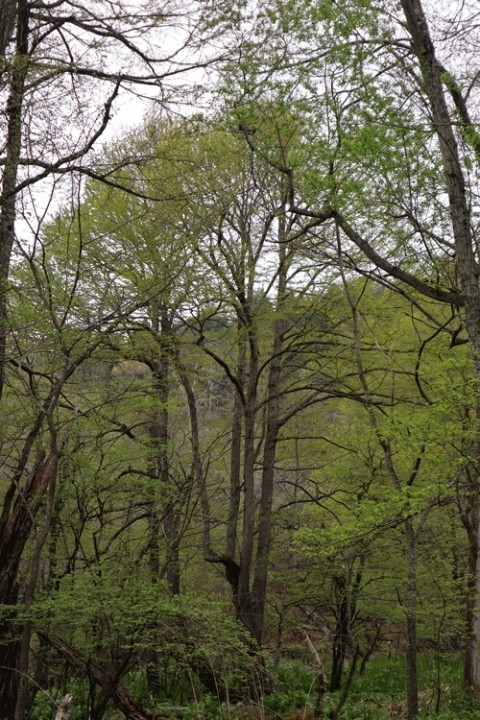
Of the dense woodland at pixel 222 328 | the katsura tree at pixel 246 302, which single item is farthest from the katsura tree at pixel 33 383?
the katsura tree at pixel 246 302

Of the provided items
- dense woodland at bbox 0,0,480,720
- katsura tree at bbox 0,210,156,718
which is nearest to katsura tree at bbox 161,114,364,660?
dense woodland at bbox 0,0,480,720

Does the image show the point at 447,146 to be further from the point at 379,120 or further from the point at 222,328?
the point at 222,328

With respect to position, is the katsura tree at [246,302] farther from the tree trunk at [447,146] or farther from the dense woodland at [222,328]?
the tree trunk at [447,146]

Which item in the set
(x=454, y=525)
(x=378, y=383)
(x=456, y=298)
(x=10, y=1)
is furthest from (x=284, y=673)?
(x=10, y=1)

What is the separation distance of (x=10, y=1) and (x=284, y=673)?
1185 cm

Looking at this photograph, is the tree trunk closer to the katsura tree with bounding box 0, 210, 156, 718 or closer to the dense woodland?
the dense woodland

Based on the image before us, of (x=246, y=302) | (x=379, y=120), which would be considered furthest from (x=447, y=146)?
(x=246, y=302)

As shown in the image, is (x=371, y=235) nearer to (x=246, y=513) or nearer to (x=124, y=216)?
(x=124, y=216)

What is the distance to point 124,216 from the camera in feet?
29.8

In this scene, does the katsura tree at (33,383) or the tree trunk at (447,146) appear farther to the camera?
the tree trunk at (447,146)

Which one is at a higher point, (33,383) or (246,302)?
(246,302)

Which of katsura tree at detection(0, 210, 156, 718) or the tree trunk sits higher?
the tree trunk

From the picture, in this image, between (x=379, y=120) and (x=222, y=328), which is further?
(x=222, y=328)

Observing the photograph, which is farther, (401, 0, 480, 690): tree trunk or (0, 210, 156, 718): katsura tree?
(401, 0, 480, 690): tree trunk
